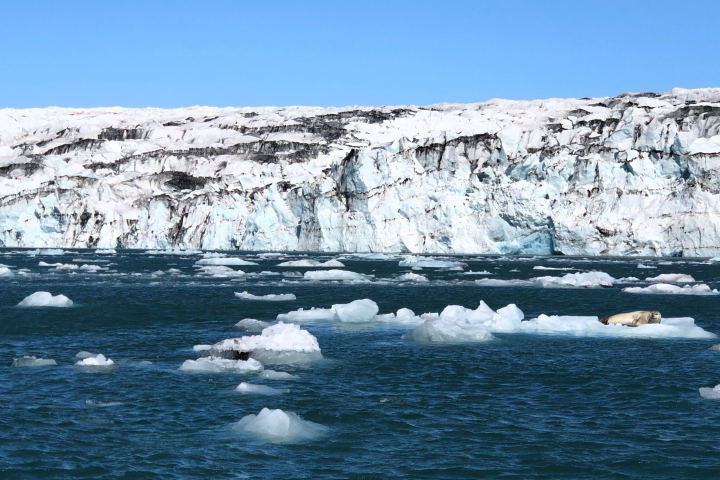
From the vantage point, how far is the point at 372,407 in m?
13.4

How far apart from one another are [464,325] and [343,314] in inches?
146

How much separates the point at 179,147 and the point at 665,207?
217 ft

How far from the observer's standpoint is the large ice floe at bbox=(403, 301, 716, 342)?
20.4 m

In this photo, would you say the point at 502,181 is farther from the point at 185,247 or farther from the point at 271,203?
the point at 185,247

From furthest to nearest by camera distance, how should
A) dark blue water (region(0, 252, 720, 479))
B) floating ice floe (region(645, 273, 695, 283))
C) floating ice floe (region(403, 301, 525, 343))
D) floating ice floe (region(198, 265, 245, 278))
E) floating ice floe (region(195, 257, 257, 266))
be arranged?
floating ice floe (region(195, 257, 257, 266)) → floating ice floe (region(198, 265, 245, 278)) → floating ice floe (region(645, 273, 695, 283)) → floating ice floe (region(403, 301, 525, 343)) → dark blue water (region(0, 252, 720, 479))

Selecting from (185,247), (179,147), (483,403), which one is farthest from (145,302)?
(179,147)

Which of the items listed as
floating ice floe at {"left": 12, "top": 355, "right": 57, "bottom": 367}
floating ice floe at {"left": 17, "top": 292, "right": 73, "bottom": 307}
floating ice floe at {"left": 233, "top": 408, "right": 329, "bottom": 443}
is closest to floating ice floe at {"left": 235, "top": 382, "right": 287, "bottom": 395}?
floating ice floe at {"left": 233, "top": 408, "right": 329, "bottom": 443}

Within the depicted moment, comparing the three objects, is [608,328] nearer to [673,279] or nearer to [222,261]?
[673,279]

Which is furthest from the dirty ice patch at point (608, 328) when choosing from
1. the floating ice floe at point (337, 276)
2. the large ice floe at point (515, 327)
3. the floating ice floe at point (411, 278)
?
the floating ice floe at point (337, 276)

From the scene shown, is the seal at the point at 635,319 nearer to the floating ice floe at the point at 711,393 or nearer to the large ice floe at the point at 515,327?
the large ice floe at the point at 515,327

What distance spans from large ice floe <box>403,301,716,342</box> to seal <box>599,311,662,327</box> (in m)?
0.30

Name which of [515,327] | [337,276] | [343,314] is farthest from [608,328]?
[337,276]

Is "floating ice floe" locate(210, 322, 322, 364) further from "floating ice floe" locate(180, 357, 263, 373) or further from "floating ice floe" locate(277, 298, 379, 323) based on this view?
"floating ice floe" locate(277, 298, 379, 323)

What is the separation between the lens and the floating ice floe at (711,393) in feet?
45.7
